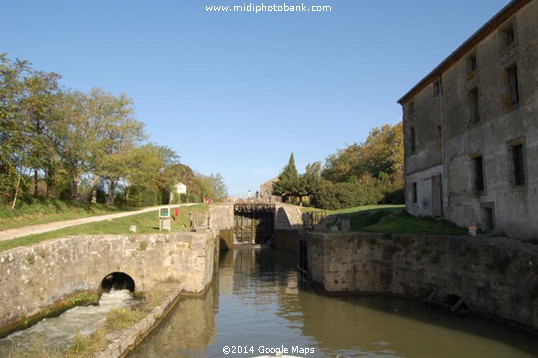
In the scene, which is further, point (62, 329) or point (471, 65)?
point (471, 65)

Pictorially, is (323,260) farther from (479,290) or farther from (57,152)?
(57,152)

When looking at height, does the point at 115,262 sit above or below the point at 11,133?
below

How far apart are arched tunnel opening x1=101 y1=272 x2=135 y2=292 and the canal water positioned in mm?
3306

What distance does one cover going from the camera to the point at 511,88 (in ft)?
48.5

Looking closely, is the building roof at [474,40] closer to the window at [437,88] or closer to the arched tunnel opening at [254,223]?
the window at [437,88]

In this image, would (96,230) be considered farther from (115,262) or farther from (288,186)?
(288,186)

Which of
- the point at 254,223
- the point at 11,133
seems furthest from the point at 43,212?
the point at 254,223

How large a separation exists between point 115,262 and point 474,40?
56.1 feet

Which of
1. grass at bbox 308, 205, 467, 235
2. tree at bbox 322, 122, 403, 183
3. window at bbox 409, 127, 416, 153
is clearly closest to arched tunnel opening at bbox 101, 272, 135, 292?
grass at bbox 308, 205, 467, 235

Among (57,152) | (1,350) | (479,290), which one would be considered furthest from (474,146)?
(57,152)

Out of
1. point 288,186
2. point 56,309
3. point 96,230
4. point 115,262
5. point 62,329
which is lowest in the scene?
point 62,329

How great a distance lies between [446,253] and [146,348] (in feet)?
35.8

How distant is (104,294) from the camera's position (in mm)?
15766

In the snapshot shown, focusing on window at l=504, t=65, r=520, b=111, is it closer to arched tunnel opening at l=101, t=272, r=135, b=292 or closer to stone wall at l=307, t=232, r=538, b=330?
stone wall at l=307, t=232, r=538, b=330
